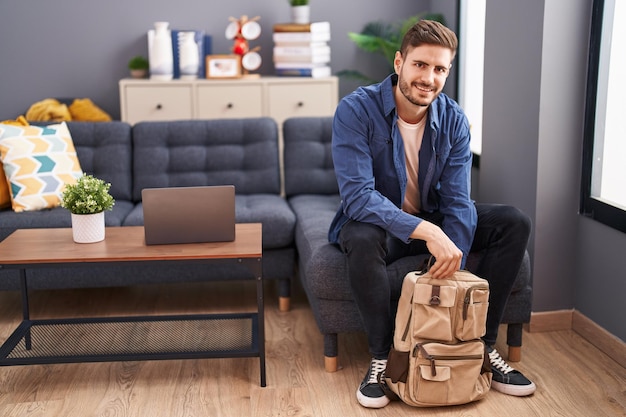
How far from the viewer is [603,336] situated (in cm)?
289

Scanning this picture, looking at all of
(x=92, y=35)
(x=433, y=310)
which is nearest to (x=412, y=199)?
(x=433, y=310)

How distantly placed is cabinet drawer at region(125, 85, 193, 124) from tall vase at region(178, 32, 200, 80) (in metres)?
0.11

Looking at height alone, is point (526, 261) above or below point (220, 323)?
above

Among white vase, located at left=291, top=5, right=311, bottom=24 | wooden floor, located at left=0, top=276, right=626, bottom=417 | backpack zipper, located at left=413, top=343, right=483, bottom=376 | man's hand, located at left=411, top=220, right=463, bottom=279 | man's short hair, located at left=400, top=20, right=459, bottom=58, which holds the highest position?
white vase, located at left=291, top=5, right=311, bottom=24

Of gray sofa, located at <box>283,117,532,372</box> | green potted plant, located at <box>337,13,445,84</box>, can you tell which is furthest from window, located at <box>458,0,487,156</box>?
gray sofa, located at <box>283,117,532,372</box>

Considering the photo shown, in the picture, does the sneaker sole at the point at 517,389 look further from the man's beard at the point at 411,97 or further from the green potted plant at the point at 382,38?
the green potted plant at the point at 382,38

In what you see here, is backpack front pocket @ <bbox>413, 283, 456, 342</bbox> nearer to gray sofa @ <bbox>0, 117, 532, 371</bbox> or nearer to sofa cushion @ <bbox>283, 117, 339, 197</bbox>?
gray sofa @ <bbox>0, 117, 532, 371</bbox>

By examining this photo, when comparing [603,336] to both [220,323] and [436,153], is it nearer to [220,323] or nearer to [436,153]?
[436,153]

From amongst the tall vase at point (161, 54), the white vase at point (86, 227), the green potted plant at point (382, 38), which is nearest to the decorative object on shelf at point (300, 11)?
the green potted plant at point (382, 38)

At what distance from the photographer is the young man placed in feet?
8.13

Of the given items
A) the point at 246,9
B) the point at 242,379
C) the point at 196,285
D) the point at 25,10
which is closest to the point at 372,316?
the point at 242,379

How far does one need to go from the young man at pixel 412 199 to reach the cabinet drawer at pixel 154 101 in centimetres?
217

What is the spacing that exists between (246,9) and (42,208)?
2.13 metres

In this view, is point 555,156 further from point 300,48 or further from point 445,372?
point 300,48
